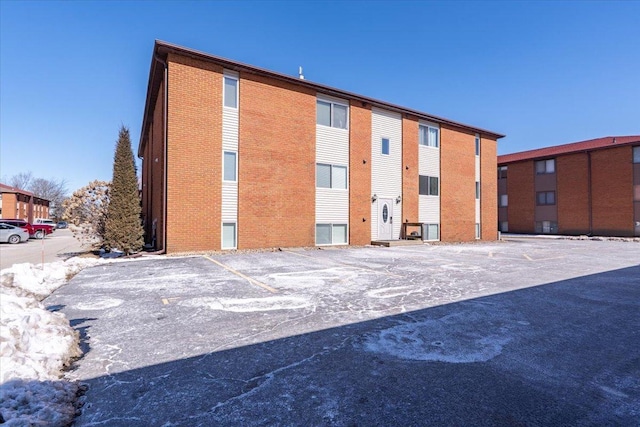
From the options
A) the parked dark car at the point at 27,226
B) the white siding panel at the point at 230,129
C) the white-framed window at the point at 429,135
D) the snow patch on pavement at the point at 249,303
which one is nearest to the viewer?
the snow patch on pavement at the point at 249,303

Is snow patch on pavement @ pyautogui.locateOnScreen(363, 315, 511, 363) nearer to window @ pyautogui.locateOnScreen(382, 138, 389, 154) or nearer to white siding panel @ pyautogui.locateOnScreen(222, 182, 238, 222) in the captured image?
white siding panel @ pyautogui.locateOnScreen(222, 182, 238, 222)

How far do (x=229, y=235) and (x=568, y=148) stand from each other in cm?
3976

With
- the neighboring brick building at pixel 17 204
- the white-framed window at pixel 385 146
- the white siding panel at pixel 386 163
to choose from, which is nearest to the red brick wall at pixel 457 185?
the white siding panel at pixel 386 163

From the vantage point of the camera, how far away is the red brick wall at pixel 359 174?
18234 millimetres

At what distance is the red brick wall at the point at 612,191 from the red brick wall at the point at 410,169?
76.2 feet

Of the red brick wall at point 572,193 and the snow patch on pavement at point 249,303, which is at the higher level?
the red brick wall at point 572,193

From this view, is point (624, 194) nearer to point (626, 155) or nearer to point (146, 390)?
point (626, 155)

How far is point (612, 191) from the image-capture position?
100 ft

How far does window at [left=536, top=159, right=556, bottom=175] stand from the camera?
115ft

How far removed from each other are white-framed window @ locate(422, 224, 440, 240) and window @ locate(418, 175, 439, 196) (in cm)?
221

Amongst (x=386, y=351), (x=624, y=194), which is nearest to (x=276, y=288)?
(x=386, y=351)

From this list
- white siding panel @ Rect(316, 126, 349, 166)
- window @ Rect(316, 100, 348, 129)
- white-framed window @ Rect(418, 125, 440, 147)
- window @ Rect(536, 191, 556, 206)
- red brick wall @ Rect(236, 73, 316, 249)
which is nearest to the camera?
red brick wall @ Rect(236, 73, 316, 249)

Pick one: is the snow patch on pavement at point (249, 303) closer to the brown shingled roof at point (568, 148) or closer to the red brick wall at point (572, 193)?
the red brick wall at point (572, 193)

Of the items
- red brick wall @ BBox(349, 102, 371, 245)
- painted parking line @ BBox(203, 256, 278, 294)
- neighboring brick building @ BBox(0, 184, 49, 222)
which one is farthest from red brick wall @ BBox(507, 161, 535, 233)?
neighboring brick building @ BBox(0, 184, 49, 222)
